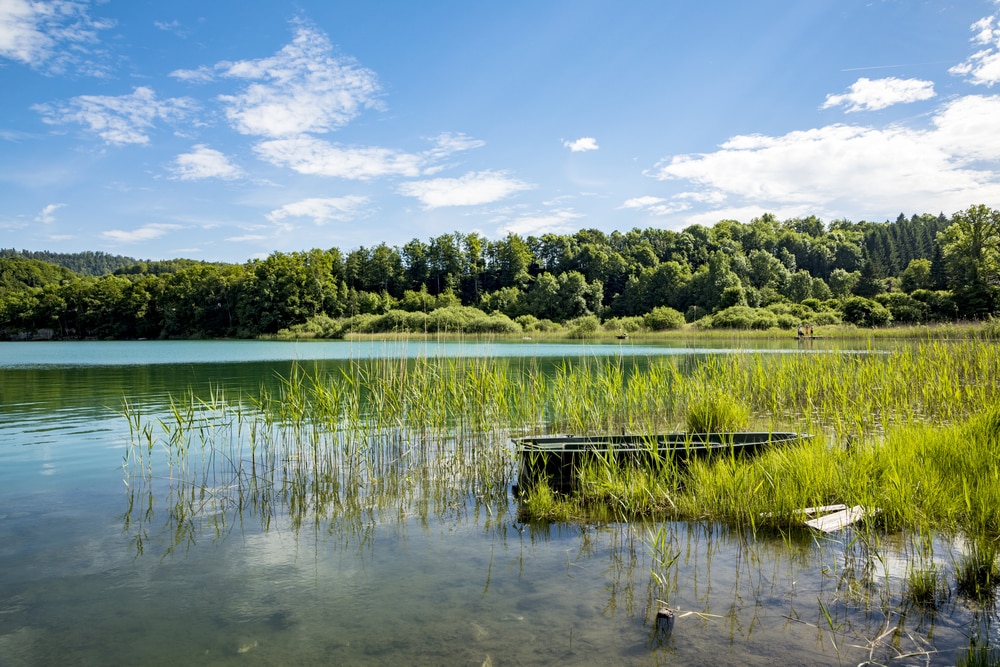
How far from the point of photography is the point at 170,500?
7.36 m

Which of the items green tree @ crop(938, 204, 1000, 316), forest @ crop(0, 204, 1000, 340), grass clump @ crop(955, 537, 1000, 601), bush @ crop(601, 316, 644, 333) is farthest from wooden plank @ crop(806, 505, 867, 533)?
bush @ crop(601, 316, 644, 333)

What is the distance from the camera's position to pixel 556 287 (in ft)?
304

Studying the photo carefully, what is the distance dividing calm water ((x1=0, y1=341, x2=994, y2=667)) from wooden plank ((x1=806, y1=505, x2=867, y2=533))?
13 cm

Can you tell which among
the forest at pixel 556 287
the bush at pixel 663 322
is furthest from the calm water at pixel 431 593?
the bush at pixel 663 322

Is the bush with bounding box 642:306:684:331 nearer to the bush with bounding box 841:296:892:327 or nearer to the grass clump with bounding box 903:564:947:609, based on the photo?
the bush with bounding box 841:296:892:327

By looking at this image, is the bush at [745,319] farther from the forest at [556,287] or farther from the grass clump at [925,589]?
the grass clump at [925,589]

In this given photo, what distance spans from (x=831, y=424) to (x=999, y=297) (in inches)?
2097

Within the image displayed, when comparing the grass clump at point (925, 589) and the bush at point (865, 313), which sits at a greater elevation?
the bush at point (865, 313)

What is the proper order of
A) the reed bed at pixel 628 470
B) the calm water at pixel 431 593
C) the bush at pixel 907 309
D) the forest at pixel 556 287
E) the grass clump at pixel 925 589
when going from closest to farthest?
the calm water at pixel 431 593
the grass clump at pixel 925 589
the reed bed at pixel 628 470
the bush at pixel 907 309
the forest at pixel 556 287

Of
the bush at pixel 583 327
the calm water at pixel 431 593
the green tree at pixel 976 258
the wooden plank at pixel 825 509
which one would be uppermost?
the green tree at pixel 976 258

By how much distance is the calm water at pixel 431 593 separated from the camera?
3.86m

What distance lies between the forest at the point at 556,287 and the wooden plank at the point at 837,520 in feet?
159

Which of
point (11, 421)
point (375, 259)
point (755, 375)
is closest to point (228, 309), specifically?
point (375, 259)

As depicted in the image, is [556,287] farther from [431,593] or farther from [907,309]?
[431,593]
